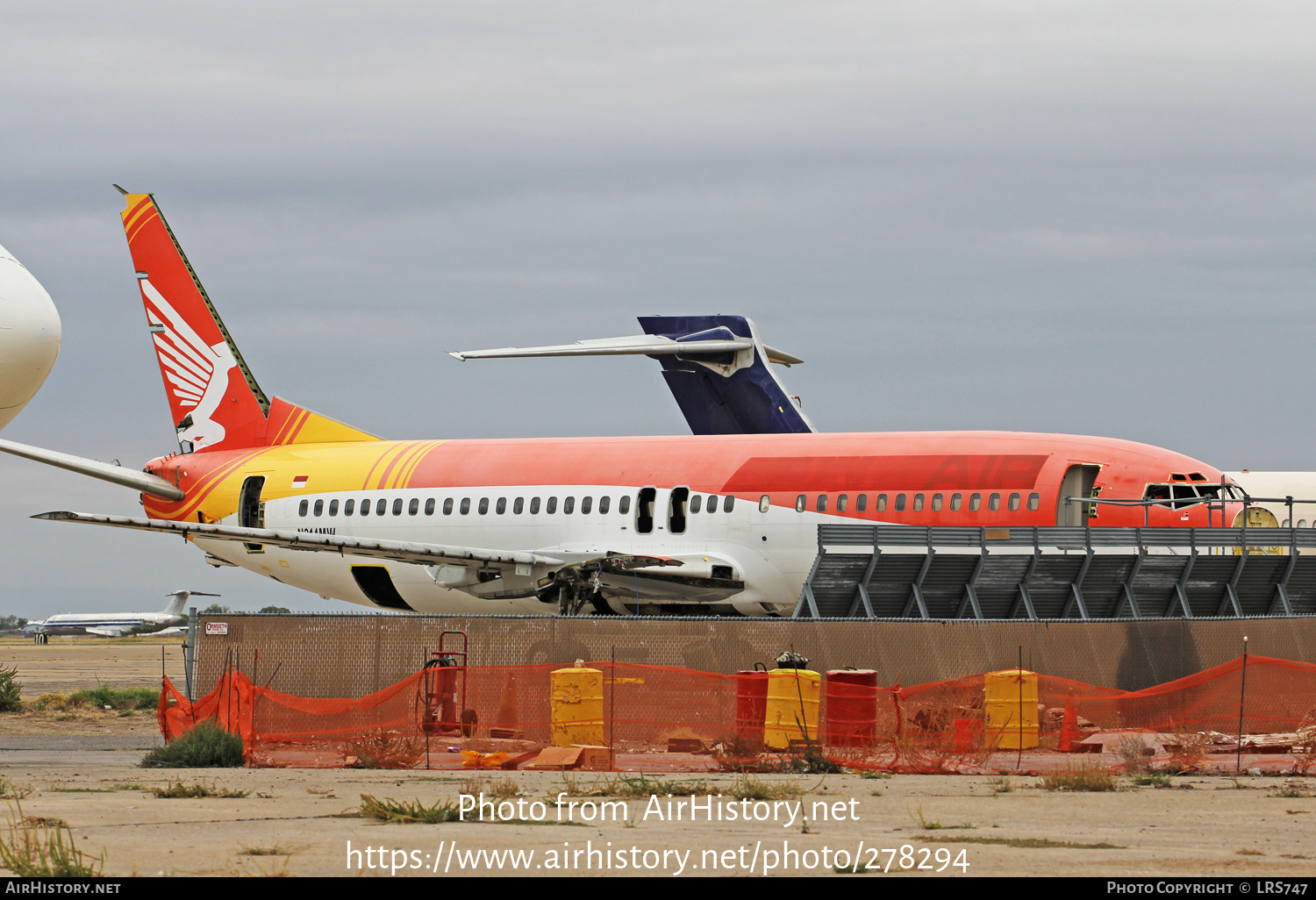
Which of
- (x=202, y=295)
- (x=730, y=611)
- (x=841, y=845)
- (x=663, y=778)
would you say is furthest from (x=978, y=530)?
(x=202, y=295)

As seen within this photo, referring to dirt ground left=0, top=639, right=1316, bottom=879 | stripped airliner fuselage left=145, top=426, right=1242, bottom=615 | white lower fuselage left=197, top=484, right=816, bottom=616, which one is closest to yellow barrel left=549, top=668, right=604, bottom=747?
dirt ground left=0, top=639, right=1316, bottom=879

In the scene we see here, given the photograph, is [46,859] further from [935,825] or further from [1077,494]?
[1077,494]

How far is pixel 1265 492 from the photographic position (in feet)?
150

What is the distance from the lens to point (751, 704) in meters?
19.6

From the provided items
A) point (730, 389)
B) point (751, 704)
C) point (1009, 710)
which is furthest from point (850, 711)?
point (730, 389)

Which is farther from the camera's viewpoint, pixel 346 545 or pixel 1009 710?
pixel 346 545

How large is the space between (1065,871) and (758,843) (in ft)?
8.28

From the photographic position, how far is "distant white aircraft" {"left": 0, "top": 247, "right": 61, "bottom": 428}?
14977 mm

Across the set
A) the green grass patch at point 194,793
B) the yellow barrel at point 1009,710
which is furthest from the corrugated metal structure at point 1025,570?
the green grass patch at point 194,793

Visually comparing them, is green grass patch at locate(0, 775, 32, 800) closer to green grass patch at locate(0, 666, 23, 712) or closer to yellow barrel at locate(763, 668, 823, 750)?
A: yellow barrel at locate(763, 668, 823, 750)

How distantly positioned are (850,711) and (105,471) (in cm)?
2430

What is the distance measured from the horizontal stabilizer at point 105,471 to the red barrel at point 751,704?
22.0 metres
